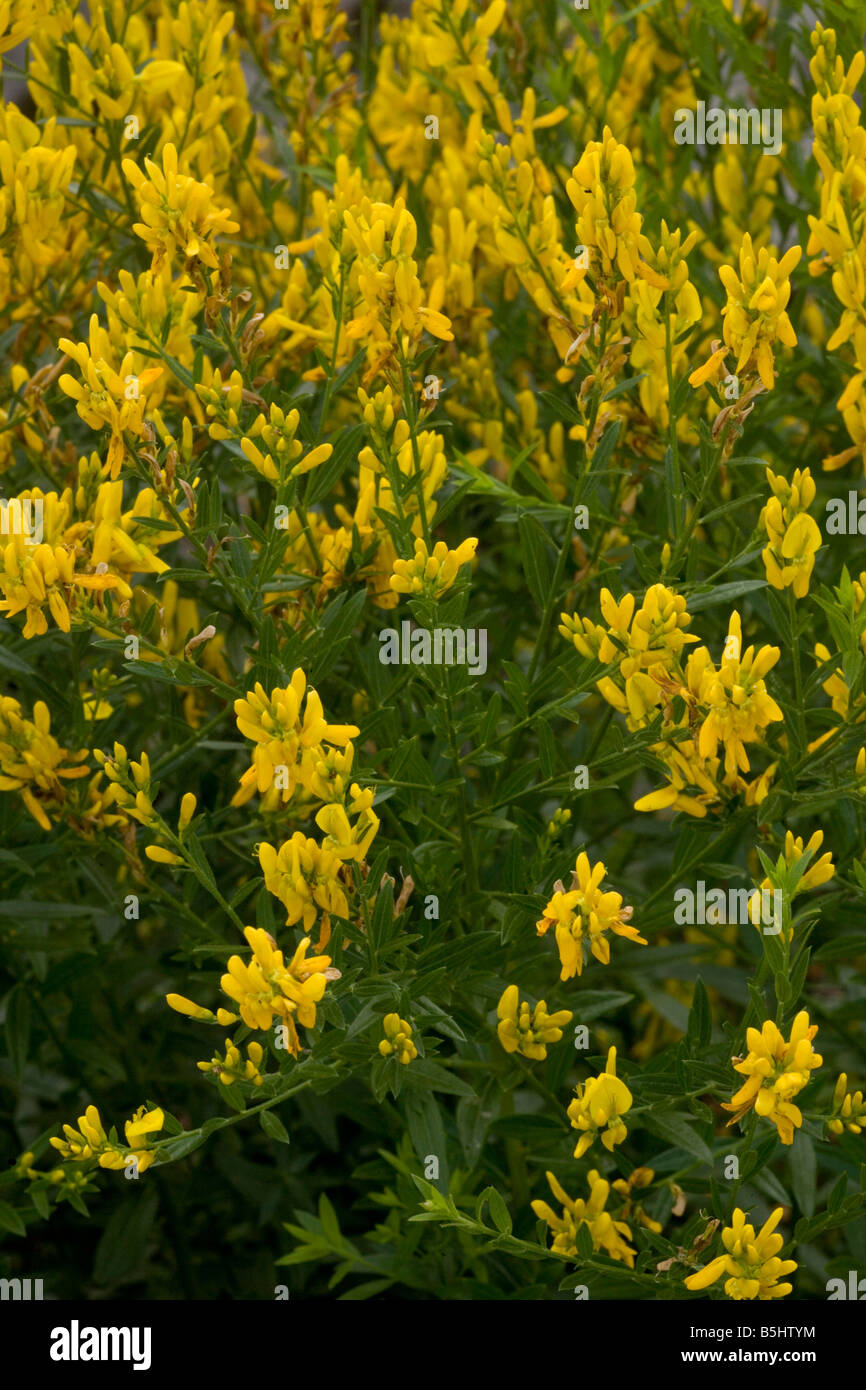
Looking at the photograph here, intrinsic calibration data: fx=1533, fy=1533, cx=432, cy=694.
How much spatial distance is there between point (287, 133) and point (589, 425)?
1.83 meters

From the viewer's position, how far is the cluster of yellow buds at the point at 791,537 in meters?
1.68

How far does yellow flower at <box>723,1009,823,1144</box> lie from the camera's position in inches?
59.2

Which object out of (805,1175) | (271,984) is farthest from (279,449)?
(805,1175)

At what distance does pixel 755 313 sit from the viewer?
65.7 inches

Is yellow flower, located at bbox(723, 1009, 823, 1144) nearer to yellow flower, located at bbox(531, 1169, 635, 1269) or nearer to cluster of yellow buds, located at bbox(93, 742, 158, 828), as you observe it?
yellow flower, located at bbox(531, 1169, 635, 1269)

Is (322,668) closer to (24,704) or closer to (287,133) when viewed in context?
(24,704)

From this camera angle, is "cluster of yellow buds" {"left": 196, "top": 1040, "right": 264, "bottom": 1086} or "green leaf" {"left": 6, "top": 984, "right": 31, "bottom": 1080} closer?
"cluster of yellow buds" {"left": 196, "top": 1040, "right": 264, "bottom": 1086}

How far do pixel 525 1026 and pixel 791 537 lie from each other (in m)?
0.66

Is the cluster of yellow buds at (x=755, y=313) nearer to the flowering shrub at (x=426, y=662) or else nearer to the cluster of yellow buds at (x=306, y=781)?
the flowering shrub at (x=426, y=662)

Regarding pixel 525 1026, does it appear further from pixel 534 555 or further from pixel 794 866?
pixel 534 555

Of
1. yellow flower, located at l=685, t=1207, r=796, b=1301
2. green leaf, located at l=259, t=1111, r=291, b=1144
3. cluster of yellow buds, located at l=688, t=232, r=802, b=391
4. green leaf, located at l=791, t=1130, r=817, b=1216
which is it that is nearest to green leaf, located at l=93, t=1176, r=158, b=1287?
green leaf, located at l=259, t=1111, r=291, b=1144

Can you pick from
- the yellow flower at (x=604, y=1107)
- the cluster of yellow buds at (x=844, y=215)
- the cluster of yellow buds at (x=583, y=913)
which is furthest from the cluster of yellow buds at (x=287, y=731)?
the cluster of yellow buds at (x=844, y=215)
